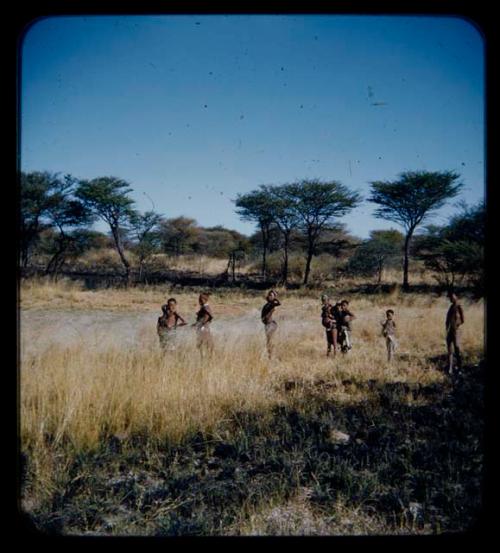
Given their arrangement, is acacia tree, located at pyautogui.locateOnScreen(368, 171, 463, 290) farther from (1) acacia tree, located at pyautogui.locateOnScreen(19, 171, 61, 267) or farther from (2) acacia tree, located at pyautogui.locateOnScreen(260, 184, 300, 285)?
(1) acacia tree, located at pyautogui.locateOnScreen(19, 171, 61, 267)

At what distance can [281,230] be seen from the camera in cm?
2177

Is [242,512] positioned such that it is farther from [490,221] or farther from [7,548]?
[490,221]

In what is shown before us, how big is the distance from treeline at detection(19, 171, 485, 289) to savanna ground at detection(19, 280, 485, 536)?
10758 mm

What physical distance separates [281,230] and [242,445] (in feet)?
61.8

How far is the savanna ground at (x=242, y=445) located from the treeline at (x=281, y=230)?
10.8 metres

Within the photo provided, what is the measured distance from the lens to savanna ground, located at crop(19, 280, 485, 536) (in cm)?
262

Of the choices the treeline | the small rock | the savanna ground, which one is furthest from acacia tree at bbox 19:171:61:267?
the small rock

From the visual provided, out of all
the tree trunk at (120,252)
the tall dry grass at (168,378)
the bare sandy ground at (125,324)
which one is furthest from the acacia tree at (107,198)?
the tall dry grass at (168,378)

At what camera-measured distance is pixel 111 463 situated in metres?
3.11

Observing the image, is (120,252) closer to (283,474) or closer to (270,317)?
(270,317)

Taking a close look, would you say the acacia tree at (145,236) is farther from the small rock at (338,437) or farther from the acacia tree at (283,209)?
the small rock at (338,437)

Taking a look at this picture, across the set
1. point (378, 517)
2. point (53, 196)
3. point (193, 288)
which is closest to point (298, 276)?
point (193, 288)

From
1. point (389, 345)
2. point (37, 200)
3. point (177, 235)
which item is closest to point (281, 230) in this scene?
point (177, 235)
